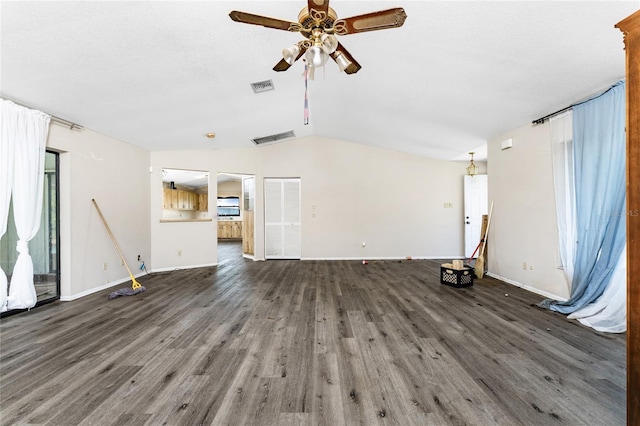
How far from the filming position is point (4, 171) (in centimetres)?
284

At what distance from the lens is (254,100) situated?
13.0ft

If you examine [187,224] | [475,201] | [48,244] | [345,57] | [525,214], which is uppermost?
[345,57]

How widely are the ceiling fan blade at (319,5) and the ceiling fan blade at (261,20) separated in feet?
0.59

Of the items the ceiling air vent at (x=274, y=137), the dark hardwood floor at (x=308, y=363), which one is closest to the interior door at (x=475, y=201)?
the dark hardwood floor at (x=308, y=363)

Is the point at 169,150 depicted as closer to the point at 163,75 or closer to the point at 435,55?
the point at 163,75

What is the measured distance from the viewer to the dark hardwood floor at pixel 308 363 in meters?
1.52

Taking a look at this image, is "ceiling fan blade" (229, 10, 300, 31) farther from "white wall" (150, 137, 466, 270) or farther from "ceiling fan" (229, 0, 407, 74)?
"white wall" (150, 137, 466, 270)

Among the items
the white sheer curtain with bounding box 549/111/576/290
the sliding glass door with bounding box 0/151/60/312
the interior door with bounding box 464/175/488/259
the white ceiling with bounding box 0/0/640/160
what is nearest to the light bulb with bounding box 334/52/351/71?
the white ceiling with bounding box 0/0/640/160

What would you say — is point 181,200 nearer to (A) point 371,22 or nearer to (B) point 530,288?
(A) point 371,22

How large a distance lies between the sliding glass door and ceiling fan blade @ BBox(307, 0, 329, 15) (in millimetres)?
4013

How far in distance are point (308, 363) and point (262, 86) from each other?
332 cm

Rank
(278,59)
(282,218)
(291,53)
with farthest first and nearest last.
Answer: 1. (282,218)
2. (278,59)
3. (291,53)

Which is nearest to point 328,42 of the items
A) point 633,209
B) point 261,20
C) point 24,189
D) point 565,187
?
point 261,20

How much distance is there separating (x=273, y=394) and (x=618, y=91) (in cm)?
399
